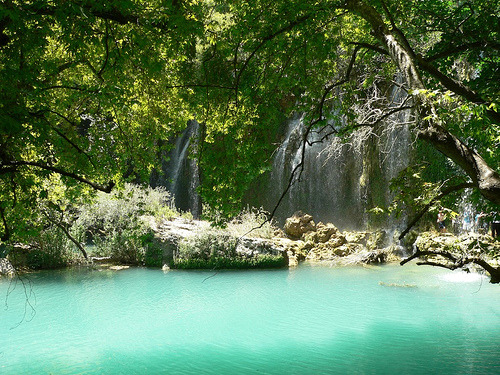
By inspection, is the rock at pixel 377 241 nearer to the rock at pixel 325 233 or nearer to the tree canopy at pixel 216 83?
the rock at pixel 325 233

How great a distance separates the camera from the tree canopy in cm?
404

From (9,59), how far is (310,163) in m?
16.5

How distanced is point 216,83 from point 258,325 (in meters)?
4.65

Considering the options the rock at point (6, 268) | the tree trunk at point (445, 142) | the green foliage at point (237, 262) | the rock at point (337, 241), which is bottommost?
the rock at point (6, 268)

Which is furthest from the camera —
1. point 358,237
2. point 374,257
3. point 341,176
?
point 341,176

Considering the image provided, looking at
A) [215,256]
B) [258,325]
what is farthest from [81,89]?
[215,256]

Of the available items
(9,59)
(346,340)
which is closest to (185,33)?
(9,59)

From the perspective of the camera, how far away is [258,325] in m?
8.30

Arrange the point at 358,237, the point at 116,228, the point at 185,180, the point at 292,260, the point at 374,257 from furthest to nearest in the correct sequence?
the point at 185,180 → the point at 358,237 → the point at 116,228 → the point at 292,260 → the point at 374,257

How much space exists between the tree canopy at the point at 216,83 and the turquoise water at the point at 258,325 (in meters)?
2.38

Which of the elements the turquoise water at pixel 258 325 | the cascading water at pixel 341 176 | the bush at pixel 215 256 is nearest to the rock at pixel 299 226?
the cascading water at pixel 341 176

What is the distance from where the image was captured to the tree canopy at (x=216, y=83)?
404 centimetres

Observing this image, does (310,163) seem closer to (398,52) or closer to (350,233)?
(350,233)

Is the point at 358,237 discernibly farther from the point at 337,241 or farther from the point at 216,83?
the point at 216,83
